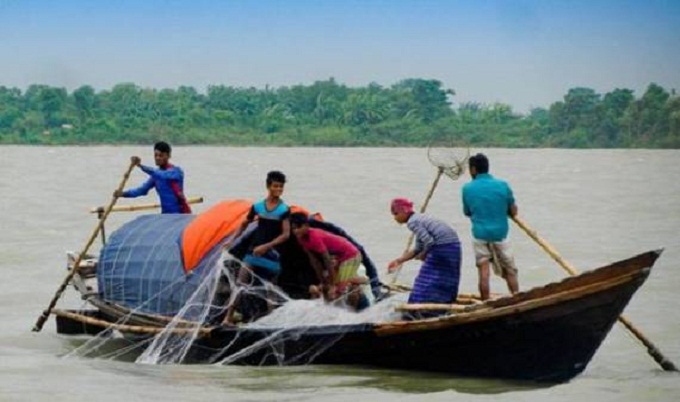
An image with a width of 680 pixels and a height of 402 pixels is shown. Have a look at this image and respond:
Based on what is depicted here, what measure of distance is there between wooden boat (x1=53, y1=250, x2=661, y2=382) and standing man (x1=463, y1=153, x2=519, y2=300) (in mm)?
631

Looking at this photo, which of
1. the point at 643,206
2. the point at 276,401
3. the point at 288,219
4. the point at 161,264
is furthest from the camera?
the point at 643,206

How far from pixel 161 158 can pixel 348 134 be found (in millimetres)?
64245

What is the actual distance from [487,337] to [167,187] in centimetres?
364

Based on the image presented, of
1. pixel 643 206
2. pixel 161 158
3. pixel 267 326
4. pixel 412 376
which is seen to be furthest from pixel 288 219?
pixel 643 206

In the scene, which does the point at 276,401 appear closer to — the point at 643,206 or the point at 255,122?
the point at 643,206

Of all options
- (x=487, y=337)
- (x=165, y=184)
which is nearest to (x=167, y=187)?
(x=165, y=184)

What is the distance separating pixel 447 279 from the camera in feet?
30.0

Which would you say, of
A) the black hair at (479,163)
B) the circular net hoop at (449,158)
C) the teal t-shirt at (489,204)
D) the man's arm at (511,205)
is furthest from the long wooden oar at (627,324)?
the circular net hoop at (449,158)

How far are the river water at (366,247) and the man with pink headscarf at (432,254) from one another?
0.55 metres

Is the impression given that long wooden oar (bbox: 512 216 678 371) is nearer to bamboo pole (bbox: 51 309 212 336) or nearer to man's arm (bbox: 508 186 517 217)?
man's arm (bbox: 508 186 517 217)

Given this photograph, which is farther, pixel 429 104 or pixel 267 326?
pixel 429 104

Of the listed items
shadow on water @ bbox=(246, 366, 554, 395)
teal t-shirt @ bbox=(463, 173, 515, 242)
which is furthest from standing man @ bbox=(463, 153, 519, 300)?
shadow on water @ bbox=(246, 366, 554, 395)

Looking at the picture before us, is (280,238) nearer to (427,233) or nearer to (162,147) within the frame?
(427,233)

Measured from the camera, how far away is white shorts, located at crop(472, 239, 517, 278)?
31.3 ft
